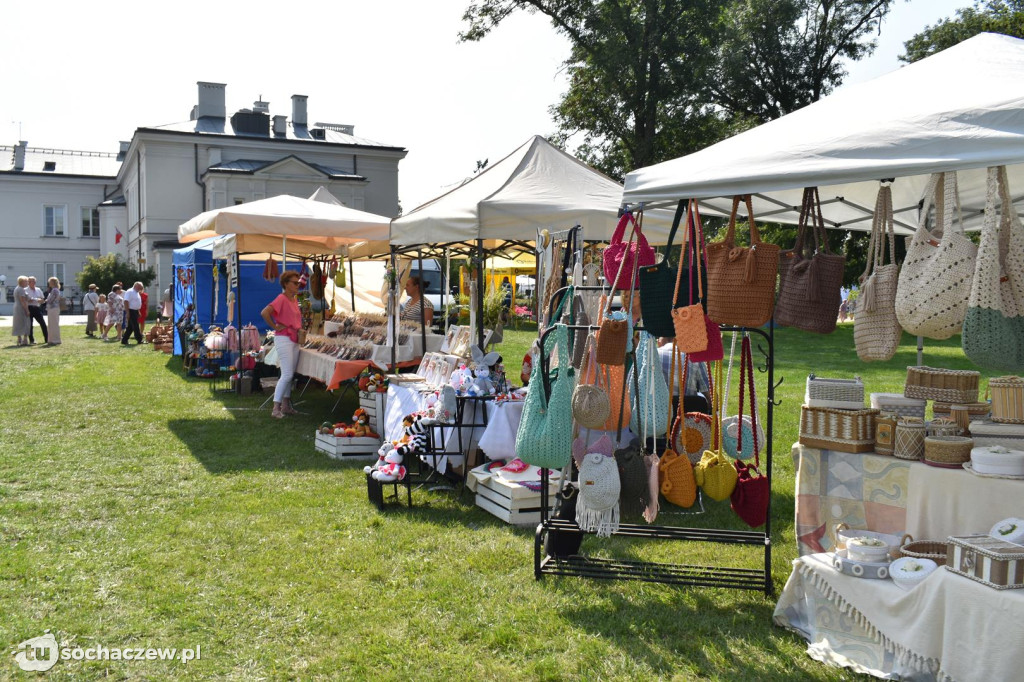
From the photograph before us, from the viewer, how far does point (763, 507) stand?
4.07 metres

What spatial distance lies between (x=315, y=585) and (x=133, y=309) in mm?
16278

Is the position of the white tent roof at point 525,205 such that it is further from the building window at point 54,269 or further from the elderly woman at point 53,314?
the building window at point 54,269

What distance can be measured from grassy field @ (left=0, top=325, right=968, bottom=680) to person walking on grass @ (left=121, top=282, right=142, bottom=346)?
38.4ft

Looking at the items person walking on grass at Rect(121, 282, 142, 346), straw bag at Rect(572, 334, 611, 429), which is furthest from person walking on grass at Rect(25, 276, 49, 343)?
straw bag at Rect(572, 334, 611, 429)

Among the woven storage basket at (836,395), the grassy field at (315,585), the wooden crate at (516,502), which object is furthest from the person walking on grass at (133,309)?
the woven storage basket at (836,395)

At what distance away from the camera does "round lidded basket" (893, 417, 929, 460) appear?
11.5 ft

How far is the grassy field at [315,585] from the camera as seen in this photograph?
3.41 m

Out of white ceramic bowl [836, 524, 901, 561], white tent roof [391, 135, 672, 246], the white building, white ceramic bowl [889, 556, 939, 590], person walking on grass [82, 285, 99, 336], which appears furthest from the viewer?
the white building

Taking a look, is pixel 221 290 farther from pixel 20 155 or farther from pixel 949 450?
pixel 20 155

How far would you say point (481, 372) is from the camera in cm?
621

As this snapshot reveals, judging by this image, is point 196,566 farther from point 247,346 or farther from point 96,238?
point 96,238
